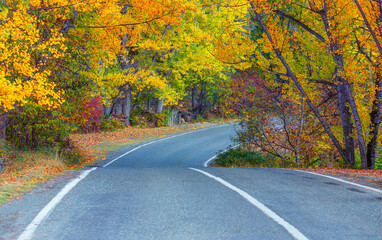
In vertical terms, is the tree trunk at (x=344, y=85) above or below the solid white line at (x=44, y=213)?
above

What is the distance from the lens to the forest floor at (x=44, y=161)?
842 cm

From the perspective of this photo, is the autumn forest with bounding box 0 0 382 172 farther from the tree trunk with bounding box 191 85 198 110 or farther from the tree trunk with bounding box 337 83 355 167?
the tree trunk with bounding box 191 85 198 110

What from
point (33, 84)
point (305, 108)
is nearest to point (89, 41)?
point (33, 84)

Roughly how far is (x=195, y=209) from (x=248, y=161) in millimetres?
12715

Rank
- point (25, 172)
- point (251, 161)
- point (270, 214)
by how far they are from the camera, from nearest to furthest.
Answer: point (270, 214) < point (25, 172) < point (251, 161)

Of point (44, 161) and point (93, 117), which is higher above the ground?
point (93, 117)

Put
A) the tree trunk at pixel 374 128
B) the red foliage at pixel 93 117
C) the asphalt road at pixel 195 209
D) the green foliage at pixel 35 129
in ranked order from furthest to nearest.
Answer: the red foliage at pixel 93 117, the tree trunk at pixel 374 128, the green foliage at pixel 35 129, the asphalt road at pixel 195 209

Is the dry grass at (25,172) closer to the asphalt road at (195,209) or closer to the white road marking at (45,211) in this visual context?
the asphalt road at (195,209)

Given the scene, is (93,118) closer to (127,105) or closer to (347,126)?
(127,105)

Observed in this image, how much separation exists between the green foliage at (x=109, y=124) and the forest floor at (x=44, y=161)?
4.47 feet

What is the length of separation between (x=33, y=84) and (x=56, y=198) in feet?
11.3

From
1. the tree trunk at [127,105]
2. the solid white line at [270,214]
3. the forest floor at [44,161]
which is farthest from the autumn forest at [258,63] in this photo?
the tree trunk at [127,105]

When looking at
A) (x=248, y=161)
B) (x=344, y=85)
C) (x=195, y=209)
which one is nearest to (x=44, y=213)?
(x=195, y=209)

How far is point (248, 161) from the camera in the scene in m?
18.5
